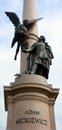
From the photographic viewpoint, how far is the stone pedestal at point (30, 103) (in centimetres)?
1001

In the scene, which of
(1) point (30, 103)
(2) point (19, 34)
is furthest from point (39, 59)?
(1) point (30, 103)

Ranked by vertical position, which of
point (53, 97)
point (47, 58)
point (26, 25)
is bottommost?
point (53, 97)

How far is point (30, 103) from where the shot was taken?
10398 mm

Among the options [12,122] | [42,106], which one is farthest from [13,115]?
[42,106]

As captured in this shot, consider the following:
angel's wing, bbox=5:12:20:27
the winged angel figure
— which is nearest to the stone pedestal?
the winged angel figure

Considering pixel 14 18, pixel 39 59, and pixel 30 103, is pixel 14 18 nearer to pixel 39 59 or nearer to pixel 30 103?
pixel 39 59

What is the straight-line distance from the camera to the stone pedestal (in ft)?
32.8

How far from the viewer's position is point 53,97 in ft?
36.1

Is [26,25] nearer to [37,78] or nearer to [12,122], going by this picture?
[37,78]

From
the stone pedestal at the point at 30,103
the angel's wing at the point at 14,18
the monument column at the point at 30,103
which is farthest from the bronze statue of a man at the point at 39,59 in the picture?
the angel's wing at the point at 14,18

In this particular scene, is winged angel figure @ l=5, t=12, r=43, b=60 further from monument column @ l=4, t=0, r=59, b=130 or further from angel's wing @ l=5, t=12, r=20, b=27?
monument column @ l=4, t=0, r=59, b=130

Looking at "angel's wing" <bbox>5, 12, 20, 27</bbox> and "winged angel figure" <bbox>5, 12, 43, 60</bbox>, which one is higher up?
"angel's wing" <bbox>5, 12, 20, 27</bbox>

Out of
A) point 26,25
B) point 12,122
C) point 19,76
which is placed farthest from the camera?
point 26,25

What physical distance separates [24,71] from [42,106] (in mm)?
2189
